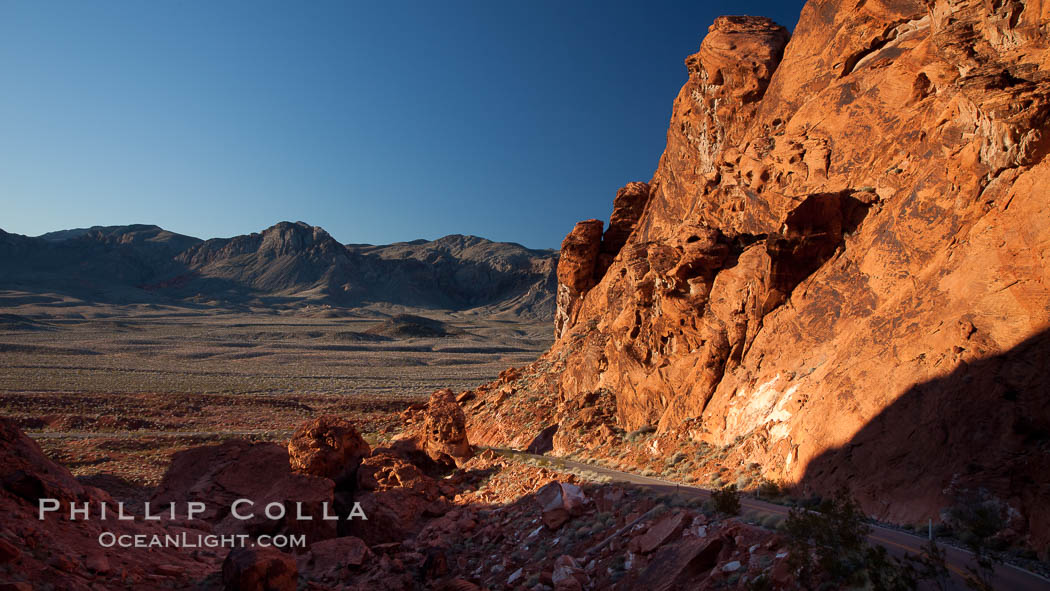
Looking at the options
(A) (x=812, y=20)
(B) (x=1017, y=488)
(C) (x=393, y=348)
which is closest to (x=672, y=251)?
(A) (x=812, y=20)

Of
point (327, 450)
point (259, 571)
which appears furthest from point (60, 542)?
point (327, 450)

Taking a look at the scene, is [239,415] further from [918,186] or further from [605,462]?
[918,186]

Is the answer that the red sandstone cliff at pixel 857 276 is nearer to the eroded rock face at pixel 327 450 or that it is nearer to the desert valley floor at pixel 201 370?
the eroded rock face at pixel 327 450

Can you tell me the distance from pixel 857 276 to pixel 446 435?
15.6 metres

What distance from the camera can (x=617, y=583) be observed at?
1014 cm

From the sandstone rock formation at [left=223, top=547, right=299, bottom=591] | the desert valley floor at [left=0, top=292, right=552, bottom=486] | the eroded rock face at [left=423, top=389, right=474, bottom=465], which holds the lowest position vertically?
the desert valley floor at [left=0, top=292, right=552, bottom=486]

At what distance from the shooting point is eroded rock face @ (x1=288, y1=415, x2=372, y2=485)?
17806mm

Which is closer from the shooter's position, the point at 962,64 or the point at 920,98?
the point at 962,64

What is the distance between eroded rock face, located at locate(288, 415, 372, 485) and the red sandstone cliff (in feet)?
27.8

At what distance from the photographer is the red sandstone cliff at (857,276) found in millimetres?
10125

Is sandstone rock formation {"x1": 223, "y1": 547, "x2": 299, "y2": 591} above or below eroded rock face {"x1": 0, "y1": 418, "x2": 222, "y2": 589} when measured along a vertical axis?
below

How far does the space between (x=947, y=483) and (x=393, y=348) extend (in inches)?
4033

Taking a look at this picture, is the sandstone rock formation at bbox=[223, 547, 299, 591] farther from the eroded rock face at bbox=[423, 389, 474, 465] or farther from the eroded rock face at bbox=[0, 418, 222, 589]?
the eroded rock face at bbox=[423, 389, 474, 465]

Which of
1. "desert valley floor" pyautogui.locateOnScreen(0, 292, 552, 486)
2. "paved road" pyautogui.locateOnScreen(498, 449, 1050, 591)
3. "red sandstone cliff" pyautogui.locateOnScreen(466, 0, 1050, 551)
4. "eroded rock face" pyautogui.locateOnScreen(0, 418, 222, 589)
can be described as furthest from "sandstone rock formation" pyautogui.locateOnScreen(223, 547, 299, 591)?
"desert valley floor" pyautogui.locateOnScreen(0, 292, 552, 486)
